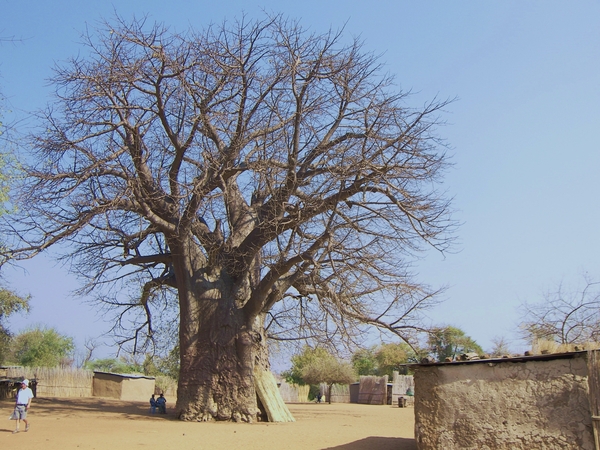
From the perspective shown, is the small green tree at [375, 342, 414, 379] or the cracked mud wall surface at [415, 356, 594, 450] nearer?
the cracked mud wall surface at [415, 356, 594, 450]

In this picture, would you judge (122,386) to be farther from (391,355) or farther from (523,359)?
(391,355)

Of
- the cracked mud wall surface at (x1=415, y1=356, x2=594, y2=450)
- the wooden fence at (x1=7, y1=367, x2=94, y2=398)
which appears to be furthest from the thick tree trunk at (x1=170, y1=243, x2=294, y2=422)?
the wooden fence at (x1=7, y1=367, x2=94, y2=398)

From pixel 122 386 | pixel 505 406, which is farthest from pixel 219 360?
pixel 122 386

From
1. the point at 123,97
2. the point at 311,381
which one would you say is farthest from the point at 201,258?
the point at 311,381

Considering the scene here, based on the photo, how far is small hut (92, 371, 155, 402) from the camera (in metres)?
24.7

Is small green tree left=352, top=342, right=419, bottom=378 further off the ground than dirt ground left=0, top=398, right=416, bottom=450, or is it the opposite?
small green tree left=352, top=342, right=419, bottom=378

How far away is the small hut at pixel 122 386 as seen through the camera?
81.1ft

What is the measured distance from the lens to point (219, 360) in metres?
13.7

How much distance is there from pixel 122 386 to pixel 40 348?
73.8 feet

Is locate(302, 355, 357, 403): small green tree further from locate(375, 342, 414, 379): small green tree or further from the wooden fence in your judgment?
locate(375, 342, 414, 379): small green tree

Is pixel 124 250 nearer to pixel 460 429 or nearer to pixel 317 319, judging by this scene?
pixel 317 319

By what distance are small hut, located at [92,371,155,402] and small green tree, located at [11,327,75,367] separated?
18.2 m

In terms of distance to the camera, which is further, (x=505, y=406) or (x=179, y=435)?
(x=179, y=435)

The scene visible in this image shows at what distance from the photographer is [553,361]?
6.98 m
